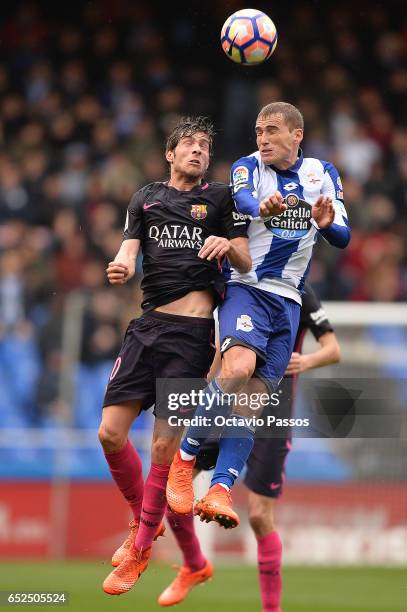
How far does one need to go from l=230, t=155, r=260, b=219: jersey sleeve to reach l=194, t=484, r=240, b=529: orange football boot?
1.65m

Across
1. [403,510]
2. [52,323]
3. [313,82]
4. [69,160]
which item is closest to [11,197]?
[69,160]

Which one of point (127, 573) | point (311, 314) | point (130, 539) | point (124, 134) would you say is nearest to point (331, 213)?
point (311, 314)

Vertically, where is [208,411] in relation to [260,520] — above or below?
above

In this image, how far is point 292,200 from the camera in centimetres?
708

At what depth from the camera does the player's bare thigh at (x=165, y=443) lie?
710 cm

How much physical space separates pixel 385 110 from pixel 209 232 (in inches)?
360

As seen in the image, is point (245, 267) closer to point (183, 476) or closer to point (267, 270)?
point (267, 270)

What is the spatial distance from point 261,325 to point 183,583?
7.03ft

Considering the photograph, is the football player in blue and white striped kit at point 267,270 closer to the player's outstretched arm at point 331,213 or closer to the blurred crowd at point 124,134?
the player's outstretched arm at point 331,213

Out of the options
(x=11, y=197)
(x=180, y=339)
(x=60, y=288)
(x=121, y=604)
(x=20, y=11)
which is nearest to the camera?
(x=180, y=339)

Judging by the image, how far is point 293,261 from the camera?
725 centimetres

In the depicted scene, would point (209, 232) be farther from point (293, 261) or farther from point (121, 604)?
point (121, 604)

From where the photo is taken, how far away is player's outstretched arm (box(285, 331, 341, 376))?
805cm

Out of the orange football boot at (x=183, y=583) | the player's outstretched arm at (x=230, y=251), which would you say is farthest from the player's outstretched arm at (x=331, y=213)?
the orange football boot at (x=183, y=583)
